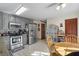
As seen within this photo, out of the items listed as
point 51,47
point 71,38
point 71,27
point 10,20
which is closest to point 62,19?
point 71,27

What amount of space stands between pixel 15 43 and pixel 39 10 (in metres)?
0.58

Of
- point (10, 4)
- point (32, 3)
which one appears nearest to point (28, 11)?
point (32, 3)

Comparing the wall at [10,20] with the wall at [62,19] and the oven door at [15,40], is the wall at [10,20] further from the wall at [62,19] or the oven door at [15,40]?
the wall at [62,19]

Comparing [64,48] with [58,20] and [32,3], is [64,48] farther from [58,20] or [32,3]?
[32,3]

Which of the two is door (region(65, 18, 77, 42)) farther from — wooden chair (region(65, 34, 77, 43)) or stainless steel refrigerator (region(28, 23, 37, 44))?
stainless steel refrigerator (region(28, 23, 37, 44))

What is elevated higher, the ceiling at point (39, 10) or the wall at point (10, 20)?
the ceiling at point (39, 10)

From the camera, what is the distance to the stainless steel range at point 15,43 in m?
1.42

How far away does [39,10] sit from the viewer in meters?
1.46

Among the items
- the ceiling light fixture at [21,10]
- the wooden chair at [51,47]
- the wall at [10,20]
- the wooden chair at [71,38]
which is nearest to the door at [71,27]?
the wooden chair at [71,38]

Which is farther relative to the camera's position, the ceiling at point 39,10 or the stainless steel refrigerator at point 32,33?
the stainless steel refrigerator at point 32,33

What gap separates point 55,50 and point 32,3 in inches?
29.5

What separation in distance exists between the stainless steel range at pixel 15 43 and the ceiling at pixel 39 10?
347 mm

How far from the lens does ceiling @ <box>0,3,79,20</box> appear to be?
138 centimetres

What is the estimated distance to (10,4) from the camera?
139 cm
